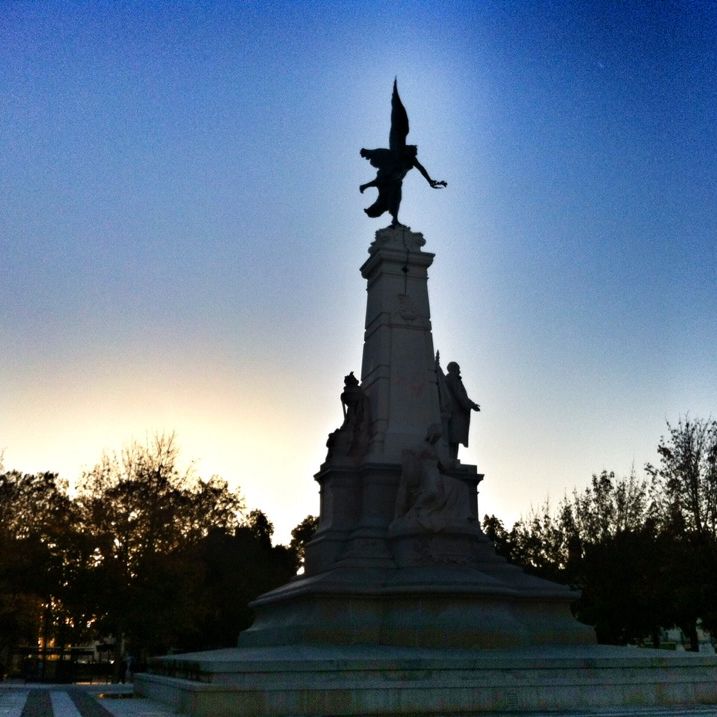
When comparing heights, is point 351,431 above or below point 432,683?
above

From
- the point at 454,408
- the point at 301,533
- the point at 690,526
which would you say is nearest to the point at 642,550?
the point at 690,526

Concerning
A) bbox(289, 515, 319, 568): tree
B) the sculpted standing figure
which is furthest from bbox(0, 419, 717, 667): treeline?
bbox(289, 515, 319, 568): tree

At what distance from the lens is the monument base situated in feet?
42.8

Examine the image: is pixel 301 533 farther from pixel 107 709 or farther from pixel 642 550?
pixel 107 709

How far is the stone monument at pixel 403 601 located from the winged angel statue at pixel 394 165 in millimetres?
A: 47

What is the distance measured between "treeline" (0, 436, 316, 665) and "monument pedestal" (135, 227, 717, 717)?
637 inches

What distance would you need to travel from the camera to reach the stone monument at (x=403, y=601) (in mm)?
13648

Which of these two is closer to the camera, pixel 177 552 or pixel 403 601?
pixel 403 601

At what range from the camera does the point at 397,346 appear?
76.2 feet

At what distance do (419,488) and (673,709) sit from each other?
7.74 meters

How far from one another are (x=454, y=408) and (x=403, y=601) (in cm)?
697

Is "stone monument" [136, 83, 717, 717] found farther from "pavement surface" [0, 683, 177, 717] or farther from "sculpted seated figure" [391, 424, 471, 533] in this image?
"pavement surface" [0, 683, 177, 717]

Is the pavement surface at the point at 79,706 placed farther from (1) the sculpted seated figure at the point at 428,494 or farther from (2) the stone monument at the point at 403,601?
(1) the sculpted seated figure at the point at 428,494

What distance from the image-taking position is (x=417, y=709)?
1345 centimetres
